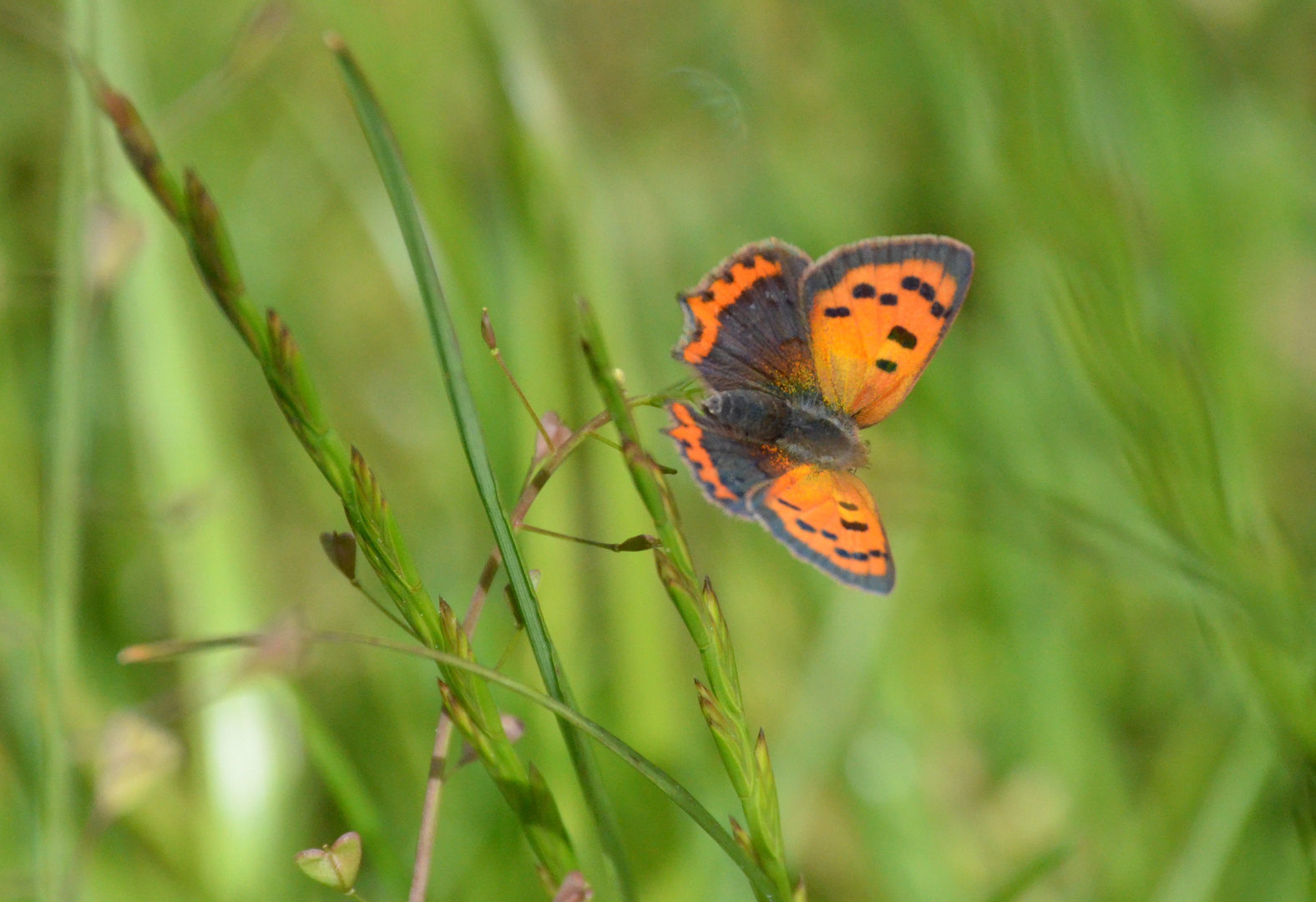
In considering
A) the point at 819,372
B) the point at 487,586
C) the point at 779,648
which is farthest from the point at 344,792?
the point at 779,648

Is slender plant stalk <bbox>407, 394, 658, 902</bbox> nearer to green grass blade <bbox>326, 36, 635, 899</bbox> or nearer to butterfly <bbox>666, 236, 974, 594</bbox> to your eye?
green grass blade <bbox>326, 36, 635, 899</bbox>

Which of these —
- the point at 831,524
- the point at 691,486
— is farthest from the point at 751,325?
the point at 691,486

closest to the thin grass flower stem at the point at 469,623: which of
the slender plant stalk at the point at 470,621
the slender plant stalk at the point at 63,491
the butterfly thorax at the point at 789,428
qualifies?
the slender plant stalk at the point at 470,621

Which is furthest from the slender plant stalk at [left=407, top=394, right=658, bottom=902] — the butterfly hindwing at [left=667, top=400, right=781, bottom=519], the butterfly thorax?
the butterfly thorax

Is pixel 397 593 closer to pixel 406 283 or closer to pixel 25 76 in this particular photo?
pixel 406 283

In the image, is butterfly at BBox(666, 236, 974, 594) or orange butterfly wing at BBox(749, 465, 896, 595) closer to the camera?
orange butterfly wing at BBox(749, 465, 896, 595)

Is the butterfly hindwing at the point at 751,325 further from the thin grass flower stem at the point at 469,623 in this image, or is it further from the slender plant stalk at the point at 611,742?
the slender plant stalk at the point at 611,742

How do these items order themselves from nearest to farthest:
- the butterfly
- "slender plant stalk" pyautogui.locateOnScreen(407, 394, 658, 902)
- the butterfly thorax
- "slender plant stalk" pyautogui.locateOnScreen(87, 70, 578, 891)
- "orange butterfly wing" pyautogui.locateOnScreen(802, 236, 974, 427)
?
"slender plant stalk" pyautogui.locateOnScreen(87, 70, 578, 891) < "slender plant stalk" pyautogui.locateOnScreen(407, 394, 658, 902) < the butterfly < "orange butterfly wing" pyautogui.locateOnScreen(802, 236, 974, 427) < the butterfly thorax

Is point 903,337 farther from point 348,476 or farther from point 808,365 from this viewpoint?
point 348,476

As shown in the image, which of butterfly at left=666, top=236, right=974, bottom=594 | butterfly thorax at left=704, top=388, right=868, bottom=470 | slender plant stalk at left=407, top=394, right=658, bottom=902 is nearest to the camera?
slender plant stalk at left=407, top=394, right=658, bottom=902
